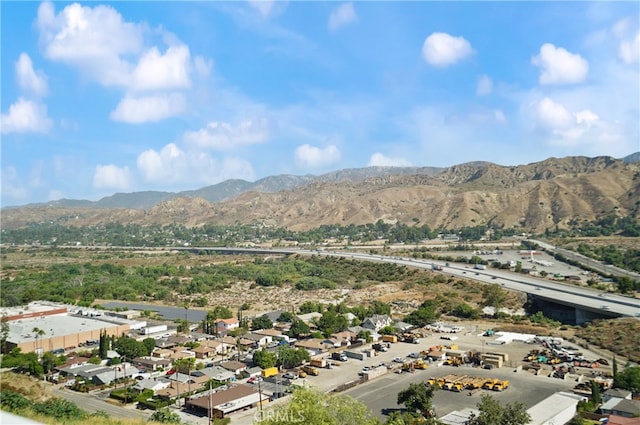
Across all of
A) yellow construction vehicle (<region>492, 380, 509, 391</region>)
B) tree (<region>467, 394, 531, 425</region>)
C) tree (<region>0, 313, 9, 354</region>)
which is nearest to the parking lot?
yellow construction vehicle (<region>492, 380, 509, 391</region>)

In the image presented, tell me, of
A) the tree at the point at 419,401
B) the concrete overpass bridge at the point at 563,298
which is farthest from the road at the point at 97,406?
the concrete overpass bridge at the point at 563,298

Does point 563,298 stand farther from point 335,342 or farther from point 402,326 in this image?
point 335,342

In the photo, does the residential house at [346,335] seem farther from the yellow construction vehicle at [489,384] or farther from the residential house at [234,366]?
the yellow construction vehicle at [489,384]

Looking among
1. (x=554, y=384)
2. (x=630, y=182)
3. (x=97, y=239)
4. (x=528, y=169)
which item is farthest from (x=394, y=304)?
(x=528, y=169)

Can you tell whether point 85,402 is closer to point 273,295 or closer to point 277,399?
point 277,399

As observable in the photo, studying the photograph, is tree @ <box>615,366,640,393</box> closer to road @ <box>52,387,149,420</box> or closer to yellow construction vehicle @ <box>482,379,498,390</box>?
yellow construction vehicle @ <box>482,379,498,390</box>

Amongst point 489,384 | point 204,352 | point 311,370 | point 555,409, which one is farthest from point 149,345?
point 555,409

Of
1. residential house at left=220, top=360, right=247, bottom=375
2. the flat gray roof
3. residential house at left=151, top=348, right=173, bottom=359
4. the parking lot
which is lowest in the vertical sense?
the parking lot
